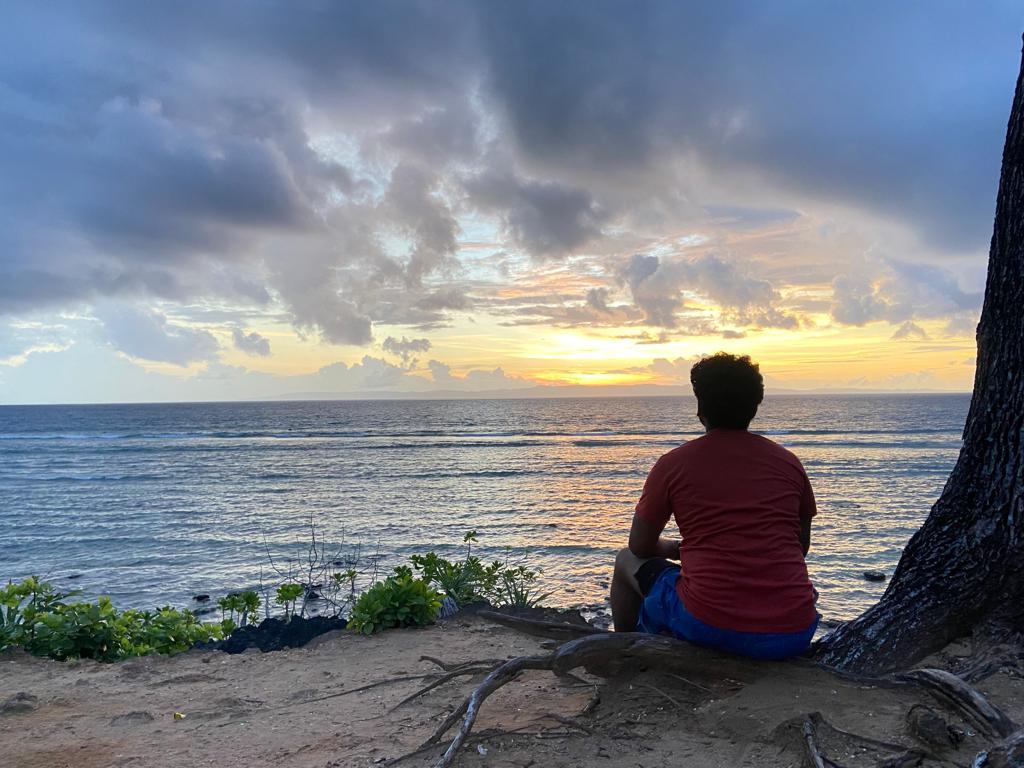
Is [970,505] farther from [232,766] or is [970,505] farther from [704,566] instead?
[232,766]

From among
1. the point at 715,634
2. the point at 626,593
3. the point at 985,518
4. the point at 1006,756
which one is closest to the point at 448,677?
the point at 626,593

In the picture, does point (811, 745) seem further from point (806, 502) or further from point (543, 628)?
point (543, 628)

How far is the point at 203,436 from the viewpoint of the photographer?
199 ft

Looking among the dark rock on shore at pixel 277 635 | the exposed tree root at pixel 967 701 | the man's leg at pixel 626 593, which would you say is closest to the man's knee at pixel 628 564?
the man's leg at pixel 626 593

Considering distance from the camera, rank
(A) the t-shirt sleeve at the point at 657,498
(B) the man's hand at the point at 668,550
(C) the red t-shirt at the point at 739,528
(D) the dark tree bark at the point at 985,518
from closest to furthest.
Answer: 1. (C) the red t-shirt at the point at 739,528
2. (A) the t-shirt sleeve at the point at 657,498
3. (D) the dark tree bark at the point at 985,518
4. (B) the man's hand at the point at 668,550

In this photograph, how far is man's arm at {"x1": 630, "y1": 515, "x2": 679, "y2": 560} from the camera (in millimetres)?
3428

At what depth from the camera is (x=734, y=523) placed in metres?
3.17

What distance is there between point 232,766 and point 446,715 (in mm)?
1105

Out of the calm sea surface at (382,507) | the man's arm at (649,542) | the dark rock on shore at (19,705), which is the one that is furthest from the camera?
the calm sea surface at (382,507)

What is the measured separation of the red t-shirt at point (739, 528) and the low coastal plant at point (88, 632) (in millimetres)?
5031

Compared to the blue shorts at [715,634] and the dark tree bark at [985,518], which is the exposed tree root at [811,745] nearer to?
the blue shorts at [715,634]

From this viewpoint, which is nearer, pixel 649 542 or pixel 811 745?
pixel 811 745

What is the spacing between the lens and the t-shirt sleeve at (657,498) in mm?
3267

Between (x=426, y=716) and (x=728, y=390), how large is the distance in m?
2.43
